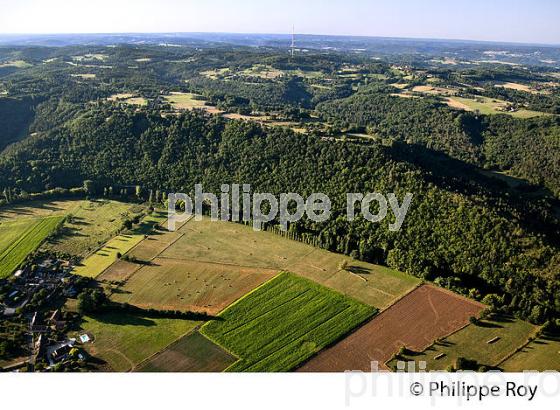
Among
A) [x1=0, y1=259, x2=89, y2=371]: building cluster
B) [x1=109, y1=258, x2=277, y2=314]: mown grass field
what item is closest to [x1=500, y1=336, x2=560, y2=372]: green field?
[x1=109, y1=258, x2=277, y2=314]: mown grass field

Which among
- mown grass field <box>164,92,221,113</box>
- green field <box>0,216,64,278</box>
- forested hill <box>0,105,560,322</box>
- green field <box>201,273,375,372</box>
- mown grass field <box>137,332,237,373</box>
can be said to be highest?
mown grass field <box>164,92,221,113</box>

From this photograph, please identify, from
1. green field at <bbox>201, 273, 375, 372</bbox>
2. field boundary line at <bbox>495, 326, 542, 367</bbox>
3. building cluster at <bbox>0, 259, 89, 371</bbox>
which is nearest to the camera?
field boundary line at <bbox>495, 326, 542, 367</bbox>

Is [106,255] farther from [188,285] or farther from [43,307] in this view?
[188,285]

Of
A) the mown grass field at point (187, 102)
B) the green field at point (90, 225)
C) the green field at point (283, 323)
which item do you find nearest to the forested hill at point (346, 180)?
the green field at point (90, 225)

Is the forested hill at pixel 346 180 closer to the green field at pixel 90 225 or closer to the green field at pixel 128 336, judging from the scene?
the green field at pixel 90 225

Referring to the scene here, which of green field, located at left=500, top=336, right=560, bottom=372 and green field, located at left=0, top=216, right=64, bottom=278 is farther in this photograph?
green field, located at left=0, top=216, right=64, bottom=278

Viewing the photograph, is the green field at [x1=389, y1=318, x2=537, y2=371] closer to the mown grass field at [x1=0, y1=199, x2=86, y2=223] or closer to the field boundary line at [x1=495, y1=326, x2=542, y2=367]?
the field boundary line at [x1=495, y1=326, x2=542, y2=367]
